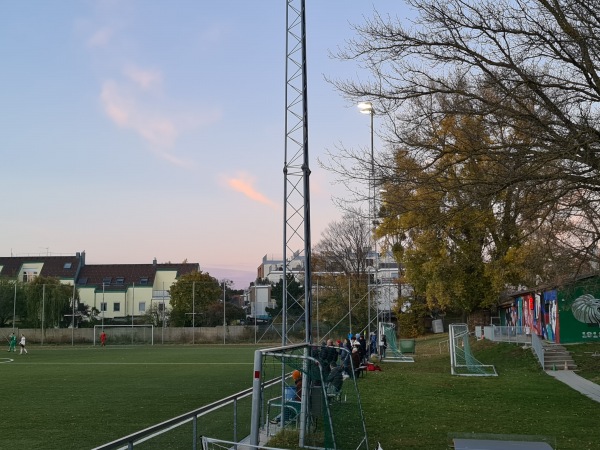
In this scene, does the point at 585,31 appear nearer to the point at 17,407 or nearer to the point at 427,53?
the point at 427,53

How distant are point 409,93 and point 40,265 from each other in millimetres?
92468

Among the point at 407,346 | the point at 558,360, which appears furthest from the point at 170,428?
the point at 407,346

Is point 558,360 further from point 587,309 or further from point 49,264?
point 49,264

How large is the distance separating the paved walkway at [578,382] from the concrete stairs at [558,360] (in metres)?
0.65

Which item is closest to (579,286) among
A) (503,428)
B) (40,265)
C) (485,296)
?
(485,296)

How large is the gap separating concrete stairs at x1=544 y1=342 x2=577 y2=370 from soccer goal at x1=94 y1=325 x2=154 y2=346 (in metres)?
43.3

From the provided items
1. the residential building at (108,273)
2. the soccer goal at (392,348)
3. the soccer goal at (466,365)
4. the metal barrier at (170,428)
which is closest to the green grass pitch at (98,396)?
the metal barrier at (170,428)

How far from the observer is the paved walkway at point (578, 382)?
22.0m

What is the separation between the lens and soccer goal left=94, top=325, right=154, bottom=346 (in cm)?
6756

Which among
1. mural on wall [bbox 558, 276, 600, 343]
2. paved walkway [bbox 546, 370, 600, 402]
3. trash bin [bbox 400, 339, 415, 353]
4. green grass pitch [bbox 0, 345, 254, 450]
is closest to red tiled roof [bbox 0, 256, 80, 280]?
green grass pitch [bbox 0, 345, 254, 450]

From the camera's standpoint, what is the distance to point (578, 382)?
83.5ft

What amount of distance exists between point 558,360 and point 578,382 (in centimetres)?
553

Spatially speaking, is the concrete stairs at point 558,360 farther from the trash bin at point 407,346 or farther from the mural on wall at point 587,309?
the trash bin at point 407,346

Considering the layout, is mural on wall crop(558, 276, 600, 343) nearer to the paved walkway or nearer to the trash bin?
the paved walkway
